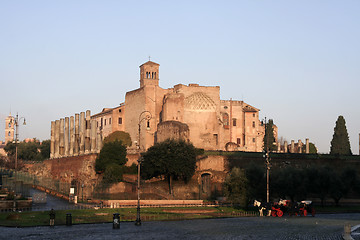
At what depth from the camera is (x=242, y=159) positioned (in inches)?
2616

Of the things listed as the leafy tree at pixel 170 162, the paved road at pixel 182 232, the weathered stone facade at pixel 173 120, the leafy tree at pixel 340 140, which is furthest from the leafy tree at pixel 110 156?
the paved road at pixel 182 232

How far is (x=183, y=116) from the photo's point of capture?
83312 millimetres

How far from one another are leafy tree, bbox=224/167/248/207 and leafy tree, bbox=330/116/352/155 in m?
35.1

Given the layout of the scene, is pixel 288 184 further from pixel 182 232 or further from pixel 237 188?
pixel 182 232

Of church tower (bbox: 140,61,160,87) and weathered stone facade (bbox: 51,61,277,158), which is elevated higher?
church tower (bbox: 140,61,160,87)

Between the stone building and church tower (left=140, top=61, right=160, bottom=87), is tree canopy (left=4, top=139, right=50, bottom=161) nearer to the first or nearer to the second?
the stone building

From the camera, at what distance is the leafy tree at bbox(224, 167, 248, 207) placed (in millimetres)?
43875

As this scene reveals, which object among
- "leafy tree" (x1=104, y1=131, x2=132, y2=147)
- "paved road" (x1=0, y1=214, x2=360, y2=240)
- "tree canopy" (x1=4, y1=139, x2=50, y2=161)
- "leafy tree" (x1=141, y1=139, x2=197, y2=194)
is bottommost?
"paved road" (x1=0, y1=214, x2=360, y2=240)

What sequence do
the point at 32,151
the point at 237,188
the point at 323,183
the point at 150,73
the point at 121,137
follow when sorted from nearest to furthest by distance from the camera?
the point at 237,188, the point at 323,183, the point at 121,137, the point at 150,73, the point at 32,151

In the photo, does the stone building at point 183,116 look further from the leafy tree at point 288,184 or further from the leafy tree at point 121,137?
the leafy tree at point 288,184

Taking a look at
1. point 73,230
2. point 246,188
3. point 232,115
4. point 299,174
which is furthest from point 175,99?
point 73,230

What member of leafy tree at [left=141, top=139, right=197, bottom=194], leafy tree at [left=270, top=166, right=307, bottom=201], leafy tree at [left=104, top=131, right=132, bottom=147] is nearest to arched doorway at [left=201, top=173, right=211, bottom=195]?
leafy tree at [left=141, top=139, right=197, bottom=194]

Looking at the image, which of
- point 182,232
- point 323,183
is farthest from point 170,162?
point 182,232

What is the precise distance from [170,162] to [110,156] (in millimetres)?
9037
